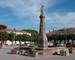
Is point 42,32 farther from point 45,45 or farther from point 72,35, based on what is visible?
point 72,35

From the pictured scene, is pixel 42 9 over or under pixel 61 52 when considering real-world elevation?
over

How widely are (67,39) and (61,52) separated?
162 ft

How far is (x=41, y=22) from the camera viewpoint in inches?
1282

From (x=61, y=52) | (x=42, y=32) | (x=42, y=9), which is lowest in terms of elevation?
(x=61, y=52)

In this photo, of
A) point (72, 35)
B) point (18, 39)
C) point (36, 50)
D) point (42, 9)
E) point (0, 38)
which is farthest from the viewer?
point (18, 39)

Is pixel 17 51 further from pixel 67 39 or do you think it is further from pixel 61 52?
pixel 67 39

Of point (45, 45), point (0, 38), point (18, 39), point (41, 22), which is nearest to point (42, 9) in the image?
point (41, 22)

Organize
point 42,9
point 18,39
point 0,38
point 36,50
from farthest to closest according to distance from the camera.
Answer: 1. point 18,39
2. point 0,38
3. point 42,9
4. point 36,50

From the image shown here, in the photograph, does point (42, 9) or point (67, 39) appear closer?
point (42, 9)

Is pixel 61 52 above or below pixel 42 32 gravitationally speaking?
below

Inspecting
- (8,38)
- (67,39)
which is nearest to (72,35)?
(67,39)

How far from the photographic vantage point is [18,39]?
339 feet

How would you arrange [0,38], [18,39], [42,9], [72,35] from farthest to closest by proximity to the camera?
[18,39] → [0,38] → [72,35] → [42,9]

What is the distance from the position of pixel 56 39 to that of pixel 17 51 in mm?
47240
